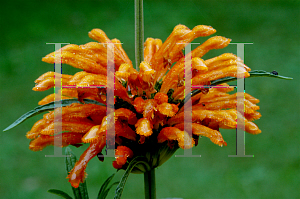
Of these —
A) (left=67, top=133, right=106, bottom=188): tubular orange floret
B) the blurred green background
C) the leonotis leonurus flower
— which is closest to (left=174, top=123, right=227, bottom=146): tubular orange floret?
the leonotis leonurus flower

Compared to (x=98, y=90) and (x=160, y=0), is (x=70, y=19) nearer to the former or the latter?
(x=160, y=0)

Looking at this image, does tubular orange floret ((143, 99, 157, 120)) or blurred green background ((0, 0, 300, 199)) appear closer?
tubular orange floret ((143, 99, 157, 120))

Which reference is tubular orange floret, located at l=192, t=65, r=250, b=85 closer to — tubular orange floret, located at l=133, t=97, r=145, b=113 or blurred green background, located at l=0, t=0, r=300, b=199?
tubular orange floret, located at l=133, t=97, r=145, b=113

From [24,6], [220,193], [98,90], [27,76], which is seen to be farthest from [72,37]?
[98,90]

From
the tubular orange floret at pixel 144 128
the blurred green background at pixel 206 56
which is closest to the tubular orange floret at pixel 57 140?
the tubular orange floret at pixel 144 128

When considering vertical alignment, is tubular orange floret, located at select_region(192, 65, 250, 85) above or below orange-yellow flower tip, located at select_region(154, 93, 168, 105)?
above

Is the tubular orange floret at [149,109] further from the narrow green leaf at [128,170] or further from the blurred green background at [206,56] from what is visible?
the blurred green background at [206,56]

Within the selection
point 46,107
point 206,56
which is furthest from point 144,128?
point 206,56
